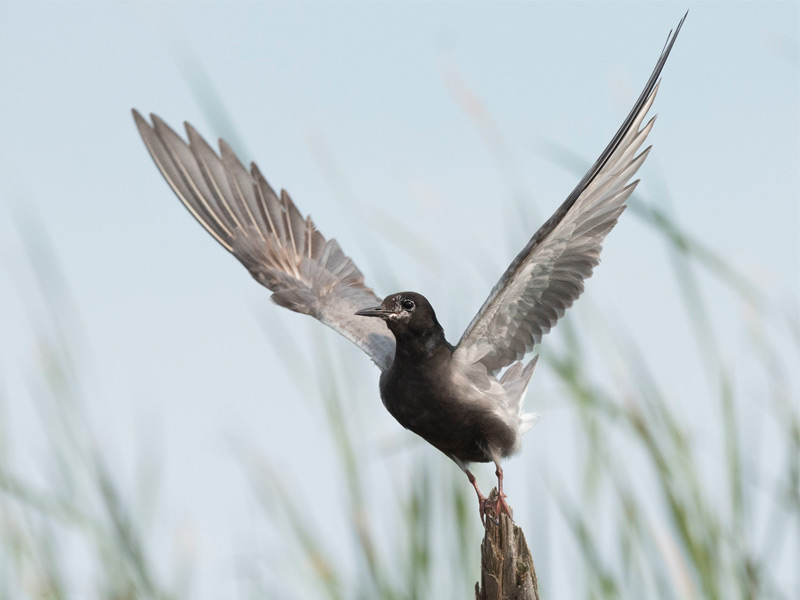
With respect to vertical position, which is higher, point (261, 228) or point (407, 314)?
point (261, 228)

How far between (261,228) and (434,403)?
2762mm

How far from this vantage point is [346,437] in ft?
14.6

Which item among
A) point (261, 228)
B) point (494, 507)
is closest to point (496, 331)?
point (494, 507)

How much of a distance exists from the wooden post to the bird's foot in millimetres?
389

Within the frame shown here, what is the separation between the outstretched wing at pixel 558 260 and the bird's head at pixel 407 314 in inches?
8.9

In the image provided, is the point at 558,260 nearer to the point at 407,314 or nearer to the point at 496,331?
the point at 496,331

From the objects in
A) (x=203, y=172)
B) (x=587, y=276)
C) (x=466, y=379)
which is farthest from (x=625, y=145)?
(x=203, y=172)

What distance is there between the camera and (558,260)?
484cm

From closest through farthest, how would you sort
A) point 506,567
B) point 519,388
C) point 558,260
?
point 506,567 < point 558,260 < point 519,388

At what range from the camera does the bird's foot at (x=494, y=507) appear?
14.5 ft

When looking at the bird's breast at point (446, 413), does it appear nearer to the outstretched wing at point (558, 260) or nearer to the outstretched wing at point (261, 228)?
the outstretched wing at point (558, 260)

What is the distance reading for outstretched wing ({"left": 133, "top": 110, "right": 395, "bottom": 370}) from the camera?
21.2 ft

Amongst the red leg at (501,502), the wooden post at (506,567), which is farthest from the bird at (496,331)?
the wooden post at (506,567)

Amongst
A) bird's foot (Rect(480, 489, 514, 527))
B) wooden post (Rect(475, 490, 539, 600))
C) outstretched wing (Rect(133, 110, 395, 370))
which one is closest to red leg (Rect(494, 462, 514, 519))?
bird's foot (Rect(480, 489, 514, 527))
